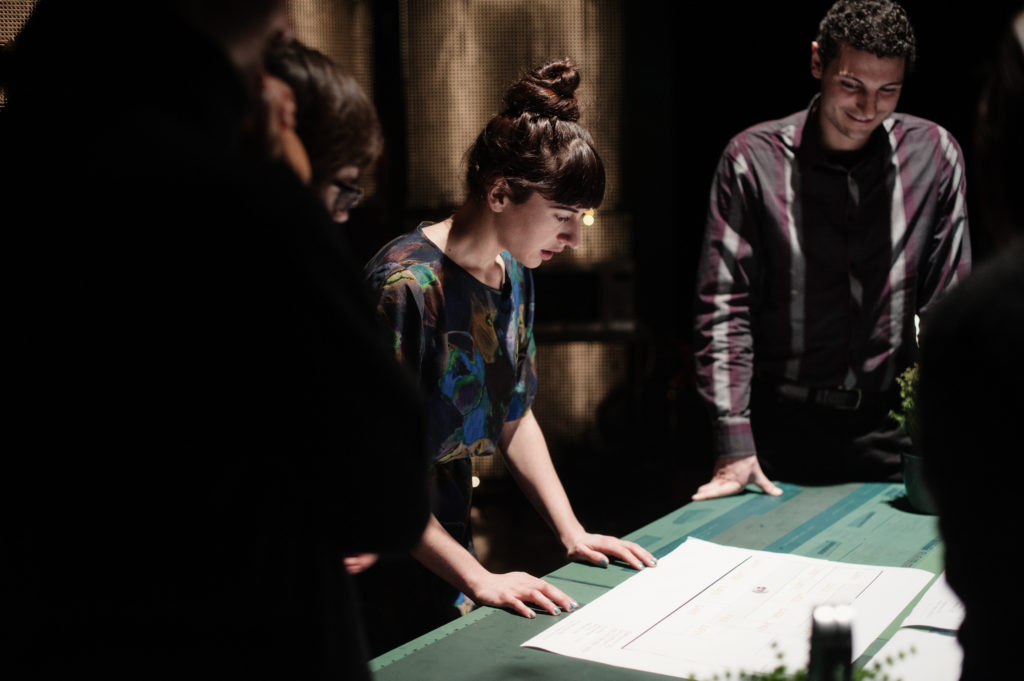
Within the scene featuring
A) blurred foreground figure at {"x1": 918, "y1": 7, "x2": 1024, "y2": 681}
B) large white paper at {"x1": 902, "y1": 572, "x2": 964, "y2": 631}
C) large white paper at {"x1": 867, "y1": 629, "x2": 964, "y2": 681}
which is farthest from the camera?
large white paper at {"x1": 902, "y1": 572, "x2": 964, "y2": 631}

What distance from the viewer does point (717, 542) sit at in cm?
171

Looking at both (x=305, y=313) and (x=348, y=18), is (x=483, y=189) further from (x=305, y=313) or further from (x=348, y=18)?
(x=348, y=18)

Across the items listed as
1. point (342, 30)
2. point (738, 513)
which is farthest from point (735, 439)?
point (342, 30)

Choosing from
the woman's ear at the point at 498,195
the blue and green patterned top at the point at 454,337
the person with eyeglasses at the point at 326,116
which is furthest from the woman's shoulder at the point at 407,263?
the person with eyeglasses at the point at 326,116

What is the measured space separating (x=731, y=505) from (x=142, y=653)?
58.4 inches

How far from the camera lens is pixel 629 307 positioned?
4578 mm

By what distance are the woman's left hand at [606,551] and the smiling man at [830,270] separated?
1.91 ft

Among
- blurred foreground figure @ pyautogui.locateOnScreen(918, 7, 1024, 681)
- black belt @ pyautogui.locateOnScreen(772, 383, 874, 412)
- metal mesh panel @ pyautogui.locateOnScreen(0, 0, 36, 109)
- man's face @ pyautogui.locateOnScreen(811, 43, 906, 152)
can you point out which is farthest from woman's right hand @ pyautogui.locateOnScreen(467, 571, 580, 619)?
metal mesh panel @ pyautogui.locateOnScreen(0, 0, 36, 109)

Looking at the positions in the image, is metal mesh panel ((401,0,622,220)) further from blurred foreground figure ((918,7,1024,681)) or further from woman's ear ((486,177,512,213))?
blurred foreground figure ((918,7,1024,681))

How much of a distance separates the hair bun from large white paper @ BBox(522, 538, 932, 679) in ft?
2.68

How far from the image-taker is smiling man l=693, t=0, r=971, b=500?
2.16 metres

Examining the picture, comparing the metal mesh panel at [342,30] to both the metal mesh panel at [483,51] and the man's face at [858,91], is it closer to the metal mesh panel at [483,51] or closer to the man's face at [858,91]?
the metal mesh panel at [483,51]

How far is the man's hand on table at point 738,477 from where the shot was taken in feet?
6.76

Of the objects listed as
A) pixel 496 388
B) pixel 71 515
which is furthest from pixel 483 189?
pixel 71 515
